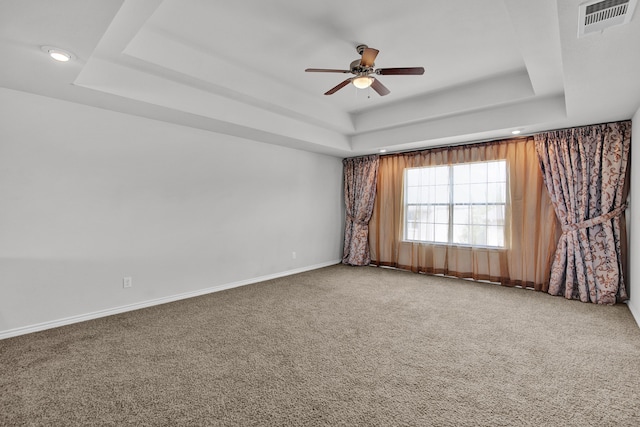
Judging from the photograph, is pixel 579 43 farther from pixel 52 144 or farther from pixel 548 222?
pixel 52 144

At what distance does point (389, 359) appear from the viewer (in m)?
2.36

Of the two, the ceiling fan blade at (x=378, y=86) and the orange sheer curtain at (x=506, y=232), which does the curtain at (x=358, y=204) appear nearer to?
the orange sheer curtain at (x=506, y=232)

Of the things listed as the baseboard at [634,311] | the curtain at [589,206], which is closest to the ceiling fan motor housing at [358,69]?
the curtain at [589,206]

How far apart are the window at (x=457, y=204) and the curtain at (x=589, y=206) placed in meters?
0.70

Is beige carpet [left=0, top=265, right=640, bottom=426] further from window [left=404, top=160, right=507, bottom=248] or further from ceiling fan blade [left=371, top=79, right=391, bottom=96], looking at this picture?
ceiling fan blade [left=371, top=79, right=391, bottom=96]

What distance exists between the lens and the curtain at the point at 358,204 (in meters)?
5.98

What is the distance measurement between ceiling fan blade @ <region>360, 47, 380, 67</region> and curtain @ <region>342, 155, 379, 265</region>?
3265mm

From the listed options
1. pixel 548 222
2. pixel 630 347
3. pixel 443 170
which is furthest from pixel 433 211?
pixel 630 347

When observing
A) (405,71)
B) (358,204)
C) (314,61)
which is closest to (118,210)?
(314,61)

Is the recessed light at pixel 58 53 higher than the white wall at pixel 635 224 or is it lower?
higher

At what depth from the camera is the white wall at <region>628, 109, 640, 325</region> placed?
321 centimetres

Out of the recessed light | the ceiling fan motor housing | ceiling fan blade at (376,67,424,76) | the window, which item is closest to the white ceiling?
the recessed light

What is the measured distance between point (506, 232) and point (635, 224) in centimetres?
139

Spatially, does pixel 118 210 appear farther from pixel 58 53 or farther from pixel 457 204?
pixel 457 204
